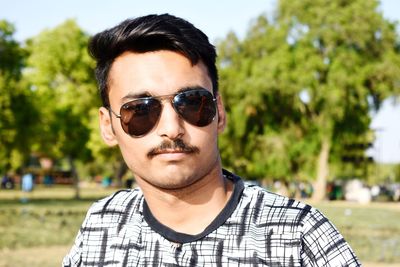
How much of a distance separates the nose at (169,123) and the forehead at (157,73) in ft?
0.18

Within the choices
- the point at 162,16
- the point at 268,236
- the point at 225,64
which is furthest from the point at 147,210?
the point at 225,64

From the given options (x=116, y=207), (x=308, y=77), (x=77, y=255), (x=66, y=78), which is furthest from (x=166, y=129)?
(x=66, y=78)

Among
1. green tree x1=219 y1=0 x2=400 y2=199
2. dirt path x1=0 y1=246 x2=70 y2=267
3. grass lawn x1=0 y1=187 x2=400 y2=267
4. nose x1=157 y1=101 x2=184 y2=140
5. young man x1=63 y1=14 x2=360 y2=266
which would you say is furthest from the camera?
green tree x1=219 y1=0 x2=400 y2=199

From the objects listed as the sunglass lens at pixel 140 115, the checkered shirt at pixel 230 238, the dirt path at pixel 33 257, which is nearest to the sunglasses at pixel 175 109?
the sunglass lens at pixel 140 115

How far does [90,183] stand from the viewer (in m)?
109

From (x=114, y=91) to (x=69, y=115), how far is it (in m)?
52.7

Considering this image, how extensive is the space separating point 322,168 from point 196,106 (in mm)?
47413

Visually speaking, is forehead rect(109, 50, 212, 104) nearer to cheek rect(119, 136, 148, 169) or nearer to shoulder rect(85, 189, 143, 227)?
cheek rect(119, 136, 148, 169)

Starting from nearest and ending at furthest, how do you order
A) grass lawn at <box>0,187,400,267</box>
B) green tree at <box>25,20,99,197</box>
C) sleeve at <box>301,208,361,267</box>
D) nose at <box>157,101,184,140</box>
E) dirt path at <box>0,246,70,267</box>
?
sleeve at <box>301,208,361,267</box> < nose at <box>157,101,184,140</box> < dirt path at <box>0,246,70,267</box> < grass lawn at <box>0,187,400,267</box> < green tree at <box>25,20,99,197</box>

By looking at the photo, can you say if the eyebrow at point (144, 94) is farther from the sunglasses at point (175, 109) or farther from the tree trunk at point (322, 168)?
the tree trunk at point (322, 168)

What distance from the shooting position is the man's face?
220 cm

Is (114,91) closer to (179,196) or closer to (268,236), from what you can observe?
(179,196)

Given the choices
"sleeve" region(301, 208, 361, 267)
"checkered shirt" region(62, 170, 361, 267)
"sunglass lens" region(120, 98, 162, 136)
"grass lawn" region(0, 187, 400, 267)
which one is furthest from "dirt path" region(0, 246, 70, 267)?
"sleeve" region(301, 208, 361, 267)

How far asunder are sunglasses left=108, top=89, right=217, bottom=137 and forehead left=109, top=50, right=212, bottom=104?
2cm
